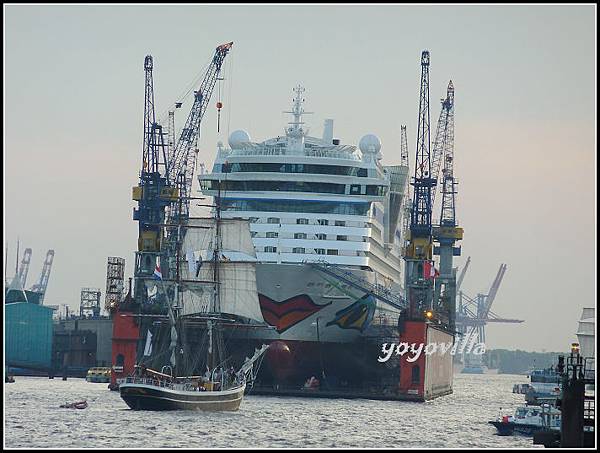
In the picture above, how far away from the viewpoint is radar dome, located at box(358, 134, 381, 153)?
123062 millimetres

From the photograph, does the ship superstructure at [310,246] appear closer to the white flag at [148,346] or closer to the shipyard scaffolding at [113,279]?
the white flag at [148,346]

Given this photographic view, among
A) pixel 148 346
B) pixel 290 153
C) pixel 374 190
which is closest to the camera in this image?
pixel 148 346

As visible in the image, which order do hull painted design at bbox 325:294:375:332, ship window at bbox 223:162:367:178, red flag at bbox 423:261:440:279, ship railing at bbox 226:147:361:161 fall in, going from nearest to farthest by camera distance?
hull painted design at bbox 325:294:375:332, ship window at bbox 223:162:367:178, ship railing at bbox 226:147:361:161, red flag at bbox 423:261:440:279

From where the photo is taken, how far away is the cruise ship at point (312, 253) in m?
98.3

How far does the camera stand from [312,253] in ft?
327

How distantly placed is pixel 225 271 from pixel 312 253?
5.43 m

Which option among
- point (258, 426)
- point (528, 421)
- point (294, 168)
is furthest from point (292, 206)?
point (258, 426)

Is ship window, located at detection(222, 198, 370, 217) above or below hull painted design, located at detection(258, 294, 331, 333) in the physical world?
above

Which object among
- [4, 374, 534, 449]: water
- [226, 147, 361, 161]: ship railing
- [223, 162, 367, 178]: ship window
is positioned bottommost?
[4, 374, 534, 449]: water

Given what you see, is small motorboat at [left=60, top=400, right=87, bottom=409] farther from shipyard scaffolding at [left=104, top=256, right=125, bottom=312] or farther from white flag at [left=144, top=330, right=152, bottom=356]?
shipyard scaffolding at [left=104, top=256, right=125, bottom=312]

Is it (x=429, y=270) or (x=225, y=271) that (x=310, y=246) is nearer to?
(x=225, y=271)

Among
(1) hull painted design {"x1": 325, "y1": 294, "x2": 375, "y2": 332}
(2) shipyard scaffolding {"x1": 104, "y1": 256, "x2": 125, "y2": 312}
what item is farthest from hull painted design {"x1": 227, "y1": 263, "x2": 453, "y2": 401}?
(2) shipyard scaffolding {"x1": 104, "y1": 256, "x2": 125, "y2": 312}

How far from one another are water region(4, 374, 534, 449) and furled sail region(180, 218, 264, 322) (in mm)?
5732

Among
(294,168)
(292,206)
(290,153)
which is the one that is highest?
(290,153)
